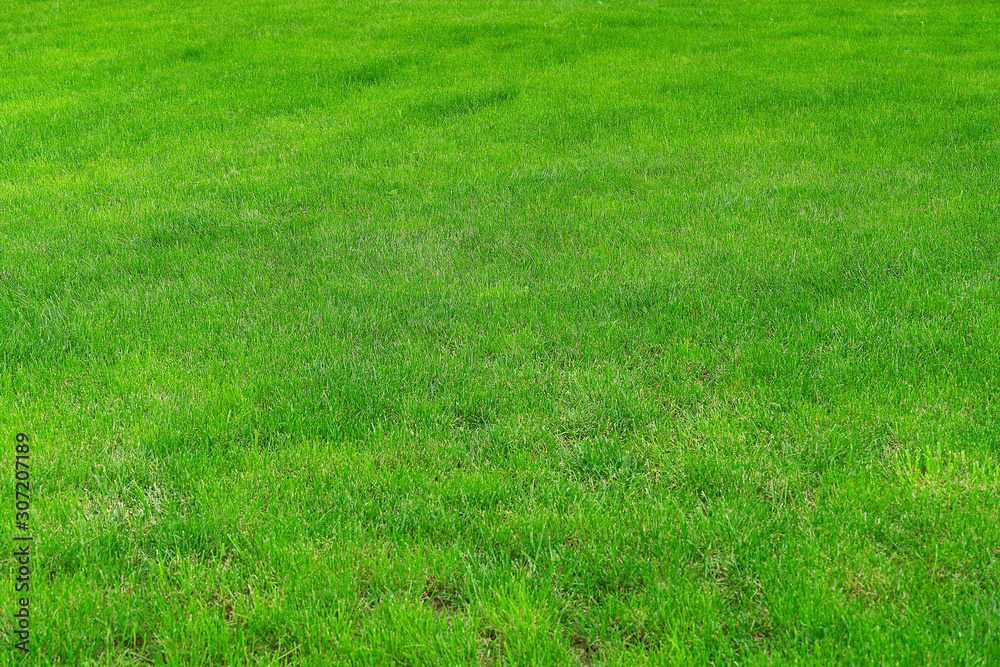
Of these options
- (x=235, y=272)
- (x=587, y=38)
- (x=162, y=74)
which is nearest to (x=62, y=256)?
(x=235, y=272)

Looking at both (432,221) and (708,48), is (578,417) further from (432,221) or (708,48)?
(708,48)

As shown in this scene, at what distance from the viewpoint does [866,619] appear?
3.08 metres

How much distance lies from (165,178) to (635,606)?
8688mm

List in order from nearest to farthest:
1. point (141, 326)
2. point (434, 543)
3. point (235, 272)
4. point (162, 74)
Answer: point (434, 543) < point (141, 326) < point (235, 272) < point (162, 74)

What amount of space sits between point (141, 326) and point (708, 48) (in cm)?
1298

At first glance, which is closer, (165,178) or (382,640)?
(382,640)

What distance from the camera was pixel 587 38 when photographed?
53.0 feet

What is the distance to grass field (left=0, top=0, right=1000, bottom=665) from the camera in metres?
3.26

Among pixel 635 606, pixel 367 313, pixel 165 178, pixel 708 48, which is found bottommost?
pixel 635 606

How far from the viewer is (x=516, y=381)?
5.13m

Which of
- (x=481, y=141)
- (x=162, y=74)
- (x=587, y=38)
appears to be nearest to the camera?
(x=481, y=141)

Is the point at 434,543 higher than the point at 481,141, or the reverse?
the point at 481,141

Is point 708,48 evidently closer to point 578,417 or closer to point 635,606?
point 578,417

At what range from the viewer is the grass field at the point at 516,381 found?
3.26 m
